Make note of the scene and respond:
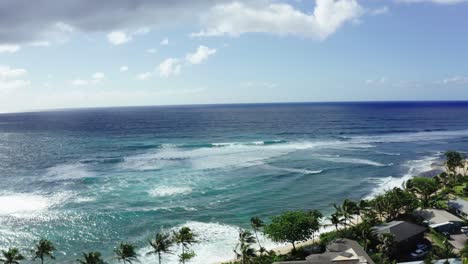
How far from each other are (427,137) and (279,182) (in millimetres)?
92855

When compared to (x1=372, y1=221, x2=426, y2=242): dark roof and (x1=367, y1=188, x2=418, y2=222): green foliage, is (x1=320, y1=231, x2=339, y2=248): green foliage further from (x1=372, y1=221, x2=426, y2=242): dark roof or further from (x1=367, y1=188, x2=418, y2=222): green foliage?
(x1=367, y1=188, x2=418, y2=222): green foliage

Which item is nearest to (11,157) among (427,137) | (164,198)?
(164,198)

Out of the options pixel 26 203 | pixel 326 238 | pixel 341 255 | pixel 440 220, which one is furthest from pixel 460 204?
pixel 26 203

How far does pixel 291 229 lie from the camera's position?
4000 centimetres

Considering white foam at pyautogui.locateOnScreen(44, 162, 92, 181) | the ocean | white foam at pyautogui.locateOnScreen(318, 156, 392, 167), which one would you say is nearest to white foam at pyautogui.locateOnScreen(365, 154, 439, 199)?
the ocean

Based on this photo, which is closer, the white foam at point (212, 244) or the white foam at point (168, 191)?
the white foam at point (212, 244)

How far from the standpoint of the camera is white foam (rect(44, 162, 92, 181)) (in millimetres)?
81938

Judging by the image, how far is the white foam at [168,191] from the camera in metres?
67.6

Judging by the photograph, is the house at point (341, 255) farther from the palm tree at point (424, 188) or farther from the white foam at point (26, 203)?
the white foam at point (26, 203)

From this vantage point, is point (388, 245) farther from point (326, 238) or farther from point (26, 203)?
point (26, 203)

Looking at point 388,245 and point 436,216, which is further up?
point 436,216

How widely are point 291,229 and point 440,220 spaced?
69.2 feet

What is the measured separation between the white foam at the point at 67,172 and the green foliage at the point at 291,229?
5579cm

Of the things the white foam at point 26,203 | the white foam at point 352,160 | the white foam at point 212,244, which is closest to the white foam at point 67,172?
the white foam at point 26,203
